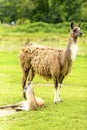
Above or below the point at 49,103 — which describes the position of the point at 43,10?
below

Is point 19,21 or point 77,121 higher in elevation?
point 77,121

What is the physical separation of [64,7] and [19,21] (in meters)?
9.52

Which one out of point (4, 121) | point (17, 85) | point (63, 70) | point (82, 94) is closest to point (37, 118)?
point (4, 121)

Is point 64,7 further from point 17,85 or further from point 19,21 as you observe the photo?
point 17,85

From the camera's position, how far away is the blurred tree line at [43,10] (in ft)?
230

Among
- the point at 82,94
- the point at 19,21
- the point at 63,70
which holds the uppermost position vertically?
the point at 63,70

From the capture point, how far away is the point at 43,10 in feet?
254

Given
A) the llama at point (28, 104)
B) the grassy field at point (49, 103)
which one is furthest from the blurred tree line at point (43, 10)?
the llama at point (28, 104)

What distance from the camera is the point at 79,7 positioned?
2793 inches

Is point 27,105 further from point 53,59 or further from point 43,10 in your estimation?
point 43,10

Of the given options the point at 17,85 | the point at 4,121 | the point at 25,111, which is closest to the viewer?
the point at 4,121

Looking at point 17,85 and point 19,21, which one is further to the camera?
point 19,21

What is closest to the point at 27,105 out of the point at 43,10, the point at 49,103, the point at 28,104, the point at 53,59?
the point at 28,104

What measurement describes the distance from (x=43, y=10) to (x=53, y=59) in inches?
2528
